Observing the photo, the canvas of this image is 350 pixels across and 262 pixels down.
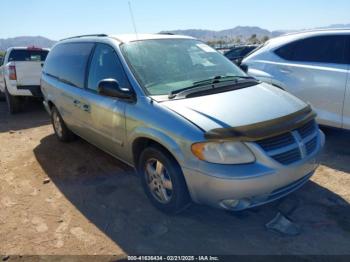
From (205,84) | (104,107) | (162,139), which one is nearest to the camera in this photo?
(162,139)

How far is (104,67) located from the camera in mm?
4152

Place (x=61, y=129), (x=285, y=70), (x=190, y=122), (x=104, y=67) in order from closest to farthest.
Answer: (x=190, y=122), (x=104, y=67), (x=285, y=70), (x=61, y=129)

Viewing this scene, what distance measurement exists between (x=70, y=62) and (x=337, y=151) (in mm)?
4170

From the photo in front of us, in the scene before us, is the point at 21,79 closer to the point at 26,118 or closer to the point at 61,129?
the point at 26,118

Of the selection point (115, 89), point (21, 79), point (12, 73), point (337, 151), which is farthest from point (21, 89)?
point (337, 151)

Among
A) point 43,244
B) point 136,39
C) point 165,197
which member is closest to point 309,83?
point 136,39

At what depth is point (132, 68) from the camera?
368 cm

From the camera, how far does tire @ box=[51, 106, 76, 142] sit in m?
5.77

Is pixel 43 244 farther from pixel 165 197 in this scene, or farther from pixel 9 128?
pixel 9 128

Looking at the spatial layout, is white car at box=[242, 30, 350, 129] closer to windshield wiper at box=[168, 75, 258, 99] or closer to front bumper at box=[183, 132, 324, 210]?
windshield wiper at box=[168, 75, 258, 99]

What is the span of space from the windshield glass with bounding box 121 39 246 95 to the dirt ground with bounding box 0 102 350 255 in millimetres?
1340

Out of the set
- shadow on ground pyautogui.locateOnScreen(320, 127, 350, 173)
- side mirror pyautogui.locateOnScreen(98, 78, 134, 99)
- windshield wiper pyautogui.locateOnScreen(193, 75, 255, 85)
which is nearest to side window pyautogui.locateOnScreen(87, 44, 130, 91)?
side mirror pyautogui.locateOnScreen(98, 78, 134, 99)

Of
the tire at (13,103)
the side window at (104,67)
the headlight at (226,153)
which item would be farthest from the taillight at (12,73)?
the headlight at (226,153)

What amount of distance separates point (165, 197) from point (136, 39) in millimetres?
1935
